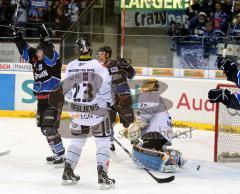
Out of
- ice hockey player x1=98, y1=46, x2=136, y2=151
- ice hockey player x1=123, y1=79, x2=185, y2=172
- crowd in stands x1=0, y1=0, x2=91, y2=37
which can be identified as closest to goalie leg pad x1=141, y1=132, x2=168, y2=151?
ice hockey player x1=123, y1=79, x2=185, y2=172

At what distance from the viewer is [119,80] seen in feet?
24.5

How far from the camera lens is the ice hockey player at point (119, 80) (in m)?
7.09

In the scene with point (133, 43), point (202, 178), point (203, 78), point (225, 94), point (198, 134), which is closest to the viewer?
point (225, 94)

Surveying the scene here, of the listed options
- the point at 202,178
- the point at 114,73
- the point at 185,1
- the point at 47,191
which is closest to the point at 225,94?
the point at 202,178

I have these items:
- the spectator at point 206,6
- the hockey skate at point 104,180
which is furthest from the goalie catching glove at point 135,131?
the spectator at point 206,6

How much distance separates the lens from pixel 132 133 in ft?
21.4

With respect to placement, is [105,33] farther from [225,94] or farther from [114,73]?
[225,94]

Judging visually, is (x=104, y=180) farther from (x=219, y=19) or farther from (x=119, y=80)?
(x=219, y=19)

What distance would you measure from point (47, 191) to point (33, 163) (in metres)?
1.38

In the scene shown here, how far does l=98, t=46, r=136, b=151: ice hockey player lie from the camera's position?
709cm

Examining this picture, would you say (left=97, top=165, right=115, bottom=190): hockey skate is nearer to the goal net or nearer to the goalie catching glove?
the goalie catching glove

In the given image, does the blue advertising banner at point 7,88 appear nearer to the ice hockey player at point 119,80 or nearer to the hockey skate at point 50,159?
the ice hockey player at point 119,80

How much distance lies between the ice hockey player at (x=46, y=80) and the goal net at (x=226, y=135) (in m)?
1.87

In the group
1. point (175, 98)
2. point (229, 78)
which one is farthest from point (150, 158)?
point (175, 98)
